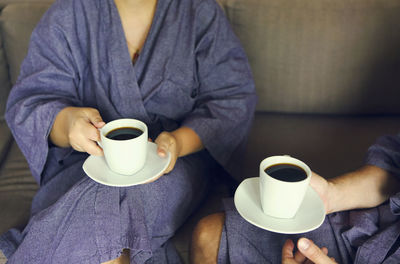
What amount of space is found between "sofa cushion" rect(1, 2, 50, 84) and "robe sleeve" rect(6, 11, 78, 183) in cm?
38

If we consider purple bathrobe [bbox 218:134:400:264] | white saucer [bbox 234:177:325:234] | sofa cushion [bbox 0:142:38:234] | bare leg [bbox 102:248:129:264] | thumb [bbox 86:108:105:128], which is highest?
thumb [bbox 86:108:105:128]

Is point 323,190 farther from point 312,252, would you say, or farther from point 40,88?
point 40,88

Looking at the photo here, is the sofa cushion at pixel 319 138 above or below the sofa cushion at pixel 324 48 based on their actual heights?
below

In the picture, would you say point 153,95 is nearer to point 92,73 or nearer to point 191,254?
point 92,73

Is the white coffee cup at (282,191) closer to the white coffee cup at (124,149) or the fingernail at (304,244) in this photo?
the fingernail at (304,244)

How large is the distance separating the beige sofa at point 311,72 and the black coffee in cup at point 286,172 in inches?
21.9

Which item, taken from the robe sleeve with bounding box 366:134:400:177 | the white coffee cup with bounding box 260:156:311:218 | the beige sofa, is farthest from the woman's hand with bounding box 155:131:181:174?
the robe sleeve with bounding box 366:134:400:177

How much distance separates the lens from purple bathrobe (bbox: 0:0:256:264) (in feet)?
4.20

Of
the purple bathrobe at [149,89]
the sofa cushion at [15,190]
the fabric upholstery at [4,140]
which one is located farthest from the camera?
the fabric upholstery at [4,140]

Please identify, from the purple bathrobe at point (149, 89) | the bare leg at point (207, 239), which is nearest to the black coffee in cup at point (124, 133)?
the purple bathrobe at point (149, 89)

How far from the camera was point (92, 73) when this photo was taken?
1342 millimetres

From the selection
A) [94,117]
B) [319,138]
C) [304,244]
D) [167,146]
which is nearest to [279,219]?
[304,244]

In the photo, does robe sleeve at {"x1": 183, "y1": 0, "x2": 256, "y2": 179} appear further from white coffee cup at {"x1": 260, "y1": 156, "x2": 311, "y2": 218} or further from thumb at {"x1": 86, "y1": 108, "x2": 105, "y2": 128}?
white coffee cup at {"x1": 260, "y1": 156, "x2": 311, "y2": 218}

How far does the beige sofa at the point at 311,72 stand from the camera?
1.61 m
